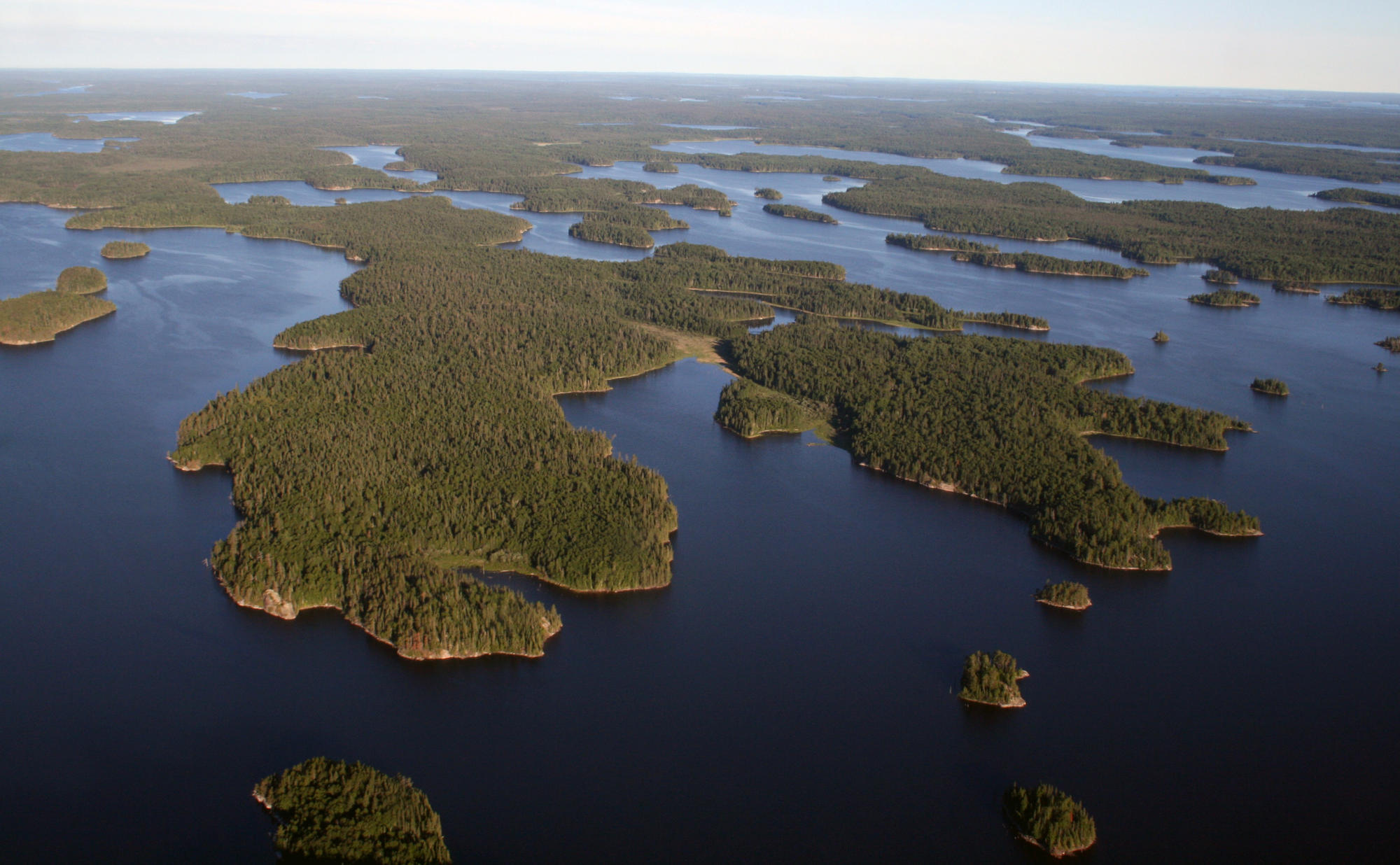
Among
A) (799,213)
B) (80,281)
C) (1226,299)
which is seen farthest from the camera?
(799,213)

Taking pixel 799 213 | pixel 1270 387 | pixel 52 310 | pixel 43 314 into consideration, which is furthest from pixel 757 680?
pixel 799 213

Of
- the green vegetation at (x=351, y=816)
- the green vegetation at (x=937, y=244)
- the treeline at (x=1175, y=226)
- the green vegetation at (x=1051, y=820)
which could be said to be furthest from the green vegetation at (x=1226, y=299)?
the green vegetation at (x=351, y=816)

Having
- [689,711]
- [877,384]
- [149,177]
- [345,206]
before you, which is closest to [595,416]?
[877,384]

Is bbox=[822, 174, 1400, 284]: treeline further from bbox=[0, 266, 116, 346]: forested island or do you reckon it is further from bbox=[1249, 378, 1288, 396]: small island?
bbox=[0, 266, 116, 346]: forested island

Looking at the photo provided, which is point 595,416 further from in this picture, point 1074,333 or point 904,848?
point 1074,333

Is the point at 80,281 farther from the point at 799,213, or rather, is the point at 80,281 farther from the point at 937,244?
the point at 937,244
